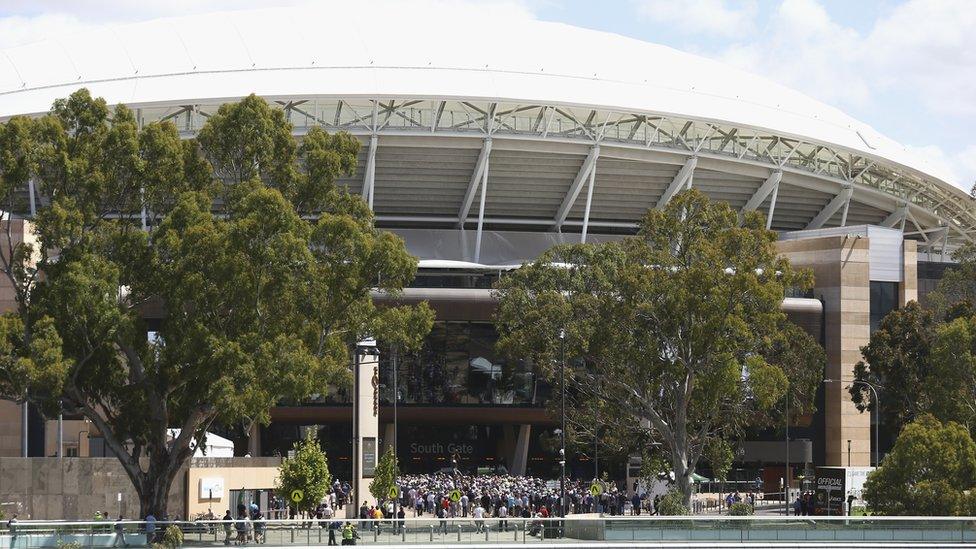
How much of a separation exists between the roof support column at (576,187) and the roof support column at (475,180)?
526cm

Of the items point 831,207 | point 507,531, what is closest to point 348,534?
point 507,531

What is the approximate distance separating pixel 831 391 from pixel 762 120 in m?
15.9

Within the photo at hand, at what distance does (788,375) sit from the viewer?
64.8 m

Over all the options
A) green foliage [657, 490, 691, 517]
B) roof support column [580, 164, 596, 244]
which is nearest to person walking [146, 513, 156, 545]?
green foliage [657, 490, 691, 517]

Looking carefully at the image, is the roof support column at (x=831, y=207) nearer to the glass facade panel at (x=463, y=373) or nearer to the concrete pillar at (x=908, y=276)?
the concrete pillar at (x=908, y=276)

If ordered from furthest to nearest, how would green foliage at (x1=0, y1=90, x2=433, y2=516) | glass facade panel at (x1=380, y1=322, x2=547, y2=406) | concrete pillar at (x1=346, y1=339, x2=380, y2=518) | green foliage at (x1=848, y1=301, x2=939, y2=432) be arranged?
glass facade panel at (x1=380, y1=322, x2=547, y2=406) → green foliage at (x1=848, y1=301, x2=939, y2=432) → concrete pillar at (x1=346, y1=339, x2=380, y2=518) → green foliage at (x1=0, y1=90, x2=433, y2=516)

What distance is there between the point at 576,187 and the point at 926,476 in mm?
37519

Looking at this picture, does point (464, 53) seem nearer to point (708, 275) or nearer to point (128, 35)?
Result: point (128, 35)

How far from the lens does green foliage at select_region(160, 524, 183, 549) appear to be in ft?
132

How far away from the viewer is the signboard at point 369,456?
178ft

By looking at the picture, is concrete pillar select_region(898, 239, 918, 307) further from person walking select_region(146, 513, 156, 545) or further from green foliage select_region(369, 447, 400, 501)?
person walking select_region(146, 513, 156, 545)

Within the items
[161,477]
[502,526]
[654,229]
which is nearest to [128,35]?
[654,229]

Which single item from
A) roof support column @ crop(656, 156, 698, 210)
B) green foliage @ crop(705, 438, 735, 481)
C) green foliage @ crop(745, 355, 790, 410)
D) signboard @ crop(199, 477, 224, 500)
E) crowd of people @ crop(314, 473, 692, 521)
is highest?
roof support column @ crop(656, 156, 698, 210)

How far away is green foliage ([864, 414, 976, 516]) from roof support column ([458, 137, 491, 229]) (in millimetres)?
34688
